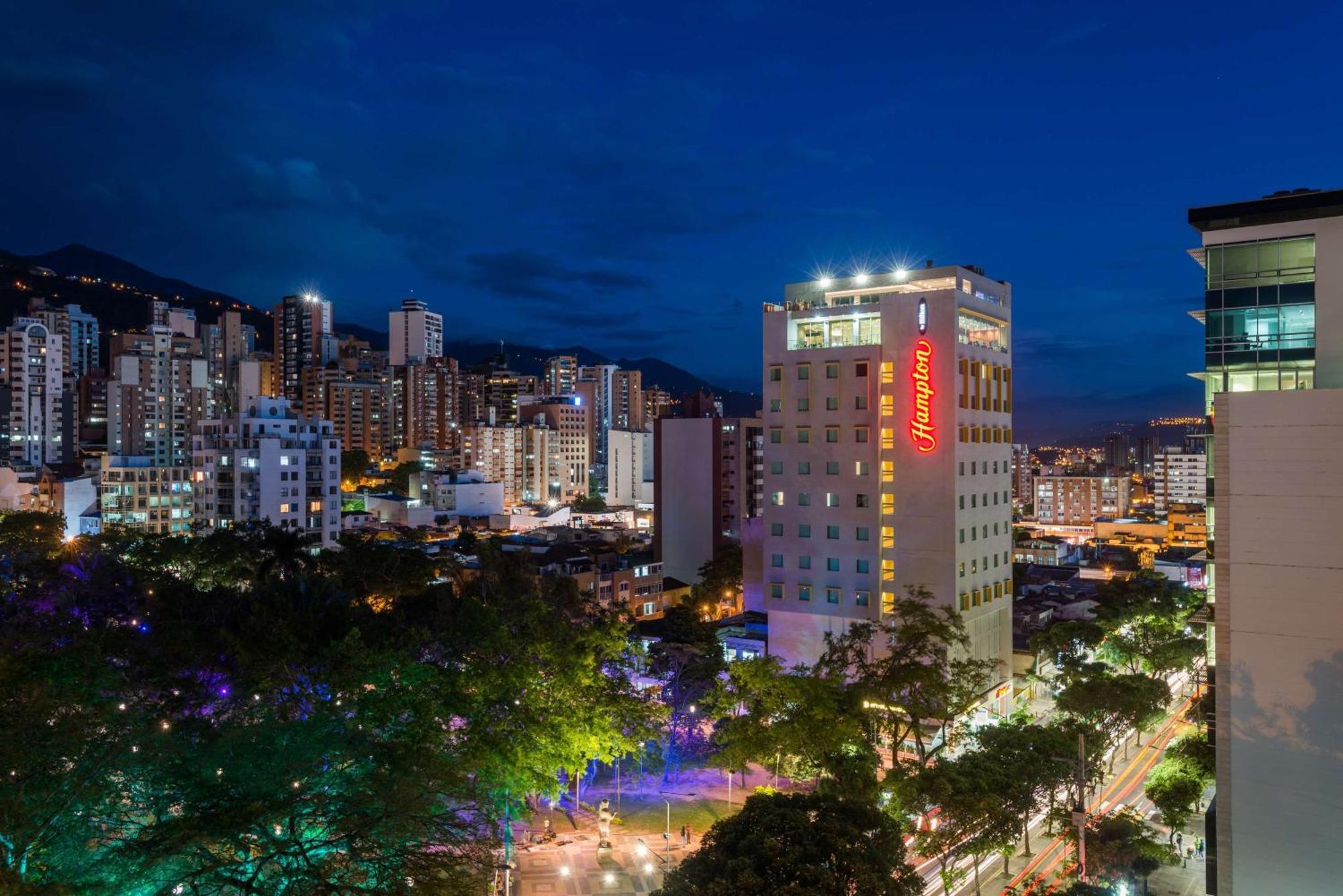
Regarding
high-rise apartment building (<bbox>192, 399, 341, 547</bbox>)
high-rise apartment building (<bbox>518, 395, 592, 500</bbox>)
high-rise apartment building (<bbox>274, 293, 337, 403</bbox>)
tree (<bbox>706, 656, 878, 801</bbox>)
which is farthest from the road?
high-rise apartment building (<bbox>274, 293, 337, 403</bbox>)

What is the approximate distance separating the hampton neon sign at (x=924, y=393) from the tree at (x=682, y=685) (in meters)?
12.4

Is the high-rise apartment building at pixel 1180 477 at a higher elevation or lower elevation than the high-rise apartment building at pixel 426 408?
lower

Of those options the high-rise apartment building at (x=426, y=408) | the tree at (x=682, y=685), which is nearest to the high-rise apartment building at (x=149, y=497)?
the tree at (x=682, y=685)

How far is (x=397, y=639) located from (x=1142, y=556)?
280ft

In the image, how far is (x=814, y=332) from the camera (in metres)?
40.6

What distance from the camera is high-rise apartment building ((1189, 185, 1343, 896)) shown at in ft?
62.8

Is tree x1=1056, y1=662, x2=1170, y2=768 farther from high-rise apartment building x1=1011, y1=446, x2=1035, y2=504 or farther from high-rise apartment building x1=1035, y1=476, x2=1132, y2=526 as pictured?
high-rise apartment building x1=1011, y1=446, x2=1035, y2=504

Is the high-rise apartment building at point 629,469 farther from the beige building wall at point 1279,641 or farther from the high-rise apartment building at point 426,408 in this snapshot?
the beige building wall at point 1279,641

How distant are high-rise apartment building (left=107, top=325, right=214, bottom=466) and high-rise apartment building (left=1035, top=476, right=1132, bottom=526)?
122 metres

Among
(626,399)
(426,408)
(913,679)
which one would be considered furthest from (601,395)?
(913,679)

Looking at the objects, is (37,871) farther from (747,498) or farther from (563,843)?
(747,498)

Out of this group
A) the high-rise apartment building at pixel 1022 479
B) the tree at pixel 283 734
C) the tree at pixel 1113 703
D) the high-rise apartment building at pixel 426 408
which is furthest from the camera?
the high-rise apartment building at pixel 1022 479

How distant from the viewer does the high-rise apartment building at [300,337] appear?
570ft

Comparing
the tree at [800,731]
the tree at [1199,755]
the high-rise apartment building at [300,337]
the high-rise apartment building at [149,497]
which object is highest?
the high-rise apartment building at [300,337]
